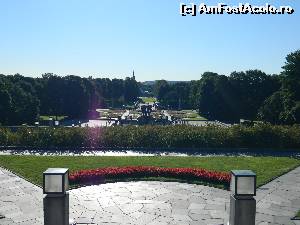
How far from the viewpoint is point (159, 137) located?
2317cm

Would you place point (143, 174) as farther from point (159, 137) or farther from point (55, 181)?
point (55, 181)

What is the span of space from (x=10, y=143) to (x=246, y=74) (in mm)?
45589

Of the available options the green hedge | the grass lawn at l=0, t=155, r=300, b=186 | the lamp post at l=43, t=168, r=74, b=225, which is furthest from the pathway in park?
the green hedge

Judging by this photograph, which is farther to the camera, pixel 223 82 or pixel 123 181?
pixel 223 82

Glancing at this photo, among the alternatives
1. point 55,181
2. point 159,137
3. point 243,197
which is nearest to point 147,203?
point 243,197

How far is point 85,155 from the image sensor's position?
797 inches

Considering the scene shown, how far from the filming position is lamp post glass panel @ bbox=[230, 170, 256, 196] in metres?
7.14

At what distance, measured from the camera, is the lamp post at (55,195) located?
7.16 m

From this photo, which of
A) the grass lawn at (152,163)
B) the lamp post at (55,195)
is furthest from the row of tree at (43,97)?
the lamp post at (55,195)

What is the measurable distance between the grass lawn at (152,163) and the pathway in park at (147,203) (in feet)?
5.59

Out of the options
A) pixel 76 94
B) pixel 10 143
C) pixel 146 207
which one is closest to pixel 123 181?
pixel 146 207

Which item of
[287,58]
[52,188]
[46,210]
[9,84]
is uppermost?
[287,58]

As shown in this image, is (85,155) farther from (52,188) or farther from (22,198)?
(52,188)

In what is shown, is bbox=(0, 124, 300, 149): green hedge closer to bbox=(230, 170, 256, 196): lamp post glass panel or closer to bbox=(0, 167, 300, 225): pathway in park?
bbox=(0, 167, 300, 225): pathway in park
